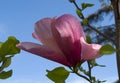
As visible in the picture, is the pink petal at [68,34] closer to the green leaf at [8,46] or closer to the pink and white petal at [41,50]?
the pink and white petal at [41,50]

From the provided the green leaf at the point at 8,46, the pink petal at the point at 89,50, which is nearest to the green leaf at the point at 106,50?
the pink petal at the point at 89,50

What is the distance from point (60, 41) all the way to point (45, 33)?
0.03 m

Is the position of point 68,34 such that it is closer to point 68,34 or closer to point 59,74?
point 68,34

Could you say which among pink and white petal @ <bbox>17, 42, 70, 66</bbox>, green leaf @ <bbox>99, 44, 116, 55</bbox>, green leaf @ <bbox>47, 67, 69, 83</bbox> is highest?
pink and white petal @ <bbox>17, 42, 70, 66</bbox>

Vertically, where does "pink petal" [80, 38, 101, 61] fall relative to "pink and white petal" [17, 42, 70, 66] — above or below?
below

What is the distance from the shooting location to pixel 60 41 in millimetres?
656

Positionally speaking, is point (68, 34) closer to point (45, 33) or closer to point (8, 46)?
point (45, 33)

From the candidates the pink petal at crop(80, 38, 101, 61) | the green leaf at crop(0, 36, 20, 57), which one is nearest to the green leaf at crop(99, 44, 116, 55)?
the pink petal at crop(80, 38, 101, 61)

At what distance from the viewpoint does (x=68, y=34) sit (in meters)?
0.66

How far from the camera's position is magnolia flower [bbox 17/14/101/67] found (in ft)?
2.14

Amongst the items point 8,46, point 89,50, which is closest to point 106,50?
point 89,50

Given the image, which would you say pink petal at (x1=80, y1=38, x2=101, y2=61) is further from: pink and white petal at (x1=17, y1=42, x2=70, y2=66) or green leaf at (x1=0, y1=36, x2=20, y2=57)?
green leaf at (x1=0, y1=36, x2=20, y2=57)

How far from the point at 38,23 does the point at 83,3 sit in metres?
0.53

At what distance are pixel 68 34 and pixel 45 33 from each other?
40mm
